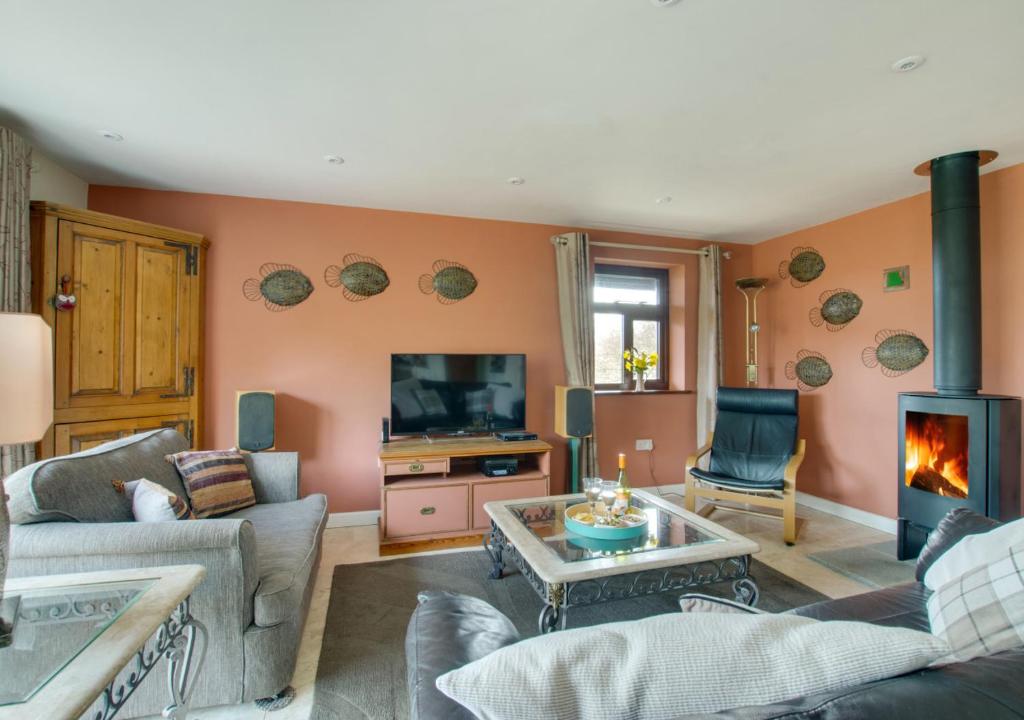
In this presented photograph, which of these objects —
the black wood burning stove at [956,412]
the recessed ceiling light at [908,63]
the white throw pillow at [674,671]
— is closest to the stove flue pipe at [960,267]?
the black wood burning stove at [956,412]

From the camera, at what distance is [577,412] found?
3.54 meters

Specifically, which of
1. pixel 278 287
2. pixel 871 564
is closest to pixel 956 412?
pixel 871 564

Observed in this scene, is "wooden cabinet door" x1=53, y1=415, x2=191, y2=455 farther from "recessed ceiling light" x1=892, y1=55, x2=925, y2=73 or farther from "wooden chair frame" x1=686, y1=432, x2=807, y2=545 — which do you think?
"recessed ceiling light" x1=892, y1=55, x2=925, y2=73

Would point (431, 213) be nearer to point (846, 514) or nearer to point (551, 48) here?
point (551, 48)

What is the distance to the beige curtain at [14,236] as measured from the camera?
2.17m

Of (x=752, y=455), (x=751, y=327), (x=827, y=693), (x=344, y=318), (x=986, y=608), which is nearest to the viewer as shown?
(x=827, y=693)

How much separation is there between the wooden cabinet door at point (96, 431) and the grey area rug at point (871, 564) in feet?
13.8

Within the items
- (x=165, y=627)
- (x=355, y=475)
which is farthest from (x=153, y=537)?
(x=355, y=475)

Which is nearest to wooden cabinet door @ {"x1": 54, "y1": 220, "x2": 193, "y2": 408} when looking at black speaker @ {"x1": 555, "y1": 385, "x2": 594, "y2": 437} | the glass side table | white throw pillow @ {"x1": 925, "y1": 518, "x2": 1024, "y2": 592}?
the glass side table

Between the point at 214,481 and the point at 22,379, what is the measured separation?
49.2 inches

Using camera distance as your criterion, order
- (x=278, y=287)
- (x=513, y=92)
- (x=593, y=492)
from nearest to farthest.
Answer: (x=513, y=92) → (x=593, y=492) → (x=278, y=287)

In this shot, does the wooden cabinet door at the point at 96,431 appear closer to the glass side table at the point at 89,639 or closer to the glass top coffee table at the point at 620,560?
the glass side table at the point at 89,639

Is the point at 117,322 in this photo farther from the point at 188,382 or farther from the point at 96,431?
the point at 96,431

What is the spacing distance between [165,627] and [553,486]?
310 centimetres
